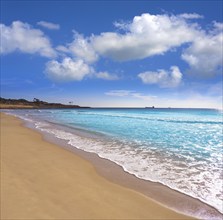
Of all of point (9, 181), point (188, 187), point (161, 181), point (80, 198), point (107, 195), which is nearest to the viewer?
point (80, 198)

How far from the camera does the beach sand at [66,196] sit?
4527 mm

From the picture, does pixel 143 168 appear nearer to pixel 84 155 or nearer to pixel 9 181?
pixel 84 155

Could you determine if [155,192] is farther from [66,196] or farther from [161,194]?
[66,196]

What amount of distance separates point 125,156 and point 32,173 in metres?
4.59

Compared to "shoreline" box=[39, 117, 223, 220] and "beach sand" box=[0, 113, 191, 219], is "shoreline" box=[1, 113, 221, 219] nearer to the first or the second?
"shoreline" box=[39, 117, 223, 220]

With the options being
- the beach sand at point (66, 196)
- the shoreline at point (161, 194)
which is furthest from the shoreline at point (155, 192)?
the beach sand at point (66, 196)

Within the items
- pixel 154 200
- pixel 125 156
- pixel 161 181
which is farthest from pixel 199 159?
pixel 154 200

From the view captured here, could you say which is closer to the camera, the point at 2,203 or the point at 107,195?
the point at 2,203

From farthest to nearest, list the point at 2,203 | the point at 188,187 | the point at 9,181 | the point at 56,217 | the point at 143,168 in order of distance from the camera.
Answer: the point at 143,168 → the point at 188,187 → the point at 9,181 → the point at 2,203 → the point at 56,217

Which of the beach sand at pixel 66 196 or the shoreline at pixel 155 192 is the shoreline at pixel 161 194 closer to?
the shoreline at pixel 155 192

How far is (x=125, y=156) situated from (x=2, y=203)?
21.4 feet

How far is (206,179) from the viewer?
7.51 m

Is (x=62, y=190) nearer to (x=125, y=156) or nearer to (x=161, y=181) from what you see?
(x=161, y=181)

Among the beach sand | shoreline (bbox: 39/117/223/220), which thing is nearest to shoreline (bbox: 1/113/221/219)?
shoreline (bbox: 39/117/223/220)
